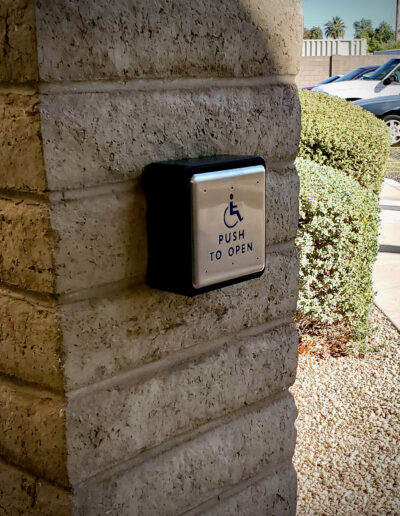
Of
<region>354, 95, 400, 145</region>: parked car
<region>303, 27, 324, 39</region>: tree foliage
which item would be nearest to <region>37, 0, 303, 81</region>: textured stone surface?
<region>354, 95, 400, 145</region>: parked car

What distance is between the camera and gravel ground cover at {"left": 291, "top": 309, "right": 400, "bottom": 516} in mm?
3387

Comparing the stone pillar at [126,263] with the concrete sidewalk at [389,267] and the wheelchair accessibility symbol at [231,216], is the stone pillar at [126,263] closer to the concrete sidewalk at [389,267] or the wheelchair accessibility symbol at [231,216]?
the wheelchair accessibility symbol at [231,216]

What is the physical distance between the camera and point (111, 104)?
1.44m

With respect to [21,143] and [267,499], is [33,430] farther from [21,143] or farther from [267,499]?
[267,499]

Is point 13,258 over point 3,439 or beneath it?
over

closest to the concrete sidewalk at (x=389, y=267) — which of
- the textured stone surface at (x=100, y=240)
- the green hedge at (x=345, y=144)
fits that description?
the green hedge at (x=345, y=144)

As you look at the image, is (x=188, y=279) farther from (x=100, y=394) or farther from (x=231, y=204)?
(x=100, y=394)

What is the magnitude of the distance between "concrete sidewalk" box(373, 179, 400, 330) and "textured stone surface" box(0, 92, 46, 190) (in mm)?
4332

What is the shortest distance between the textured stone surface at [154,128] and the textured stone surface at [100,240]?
5 centimetres

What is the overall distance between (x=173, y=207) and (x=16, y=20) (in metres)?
0.46

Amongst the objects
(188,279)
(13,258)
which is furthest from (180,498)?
(13,258)

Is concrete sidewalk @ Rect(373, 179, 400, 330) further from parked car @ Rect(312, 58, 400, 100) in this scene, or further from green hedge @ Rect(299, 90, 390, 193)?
parked car @ Rect(312, 58, 400, 100)

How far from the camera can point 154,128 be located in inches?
60.3

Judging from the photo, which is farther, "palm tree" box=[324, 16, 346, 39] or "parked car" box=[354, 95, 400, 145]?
"palm tree" box=[324, 16, 346, 39]
